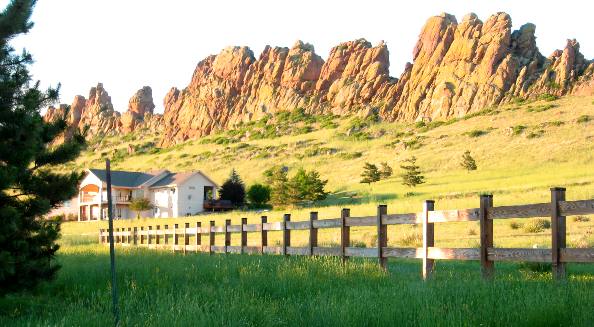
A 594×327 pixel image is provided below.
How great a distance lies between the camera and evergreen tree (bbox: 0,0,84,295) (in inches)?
358

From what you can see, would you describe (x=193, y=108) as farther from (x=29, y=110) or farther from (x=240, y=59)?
(x=29, y=110)

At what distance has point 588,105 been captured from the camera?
8969 cm

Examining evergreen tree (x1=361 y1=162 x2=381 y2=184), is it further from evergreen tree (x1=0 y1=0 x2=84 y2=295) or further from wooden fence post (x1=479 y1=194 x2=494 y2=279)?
evergreen tree (x1=0 y1=0 x2=84 y2=295)

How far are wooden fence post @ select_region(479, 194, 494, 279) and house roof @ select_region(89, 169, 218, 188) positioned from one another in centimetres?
6740

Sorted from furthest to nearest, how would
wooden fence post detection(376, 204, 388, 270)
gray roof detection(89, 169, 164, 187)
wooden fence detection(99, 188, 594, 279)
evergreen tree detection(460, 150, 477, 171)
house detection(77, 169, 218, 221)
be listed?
gray roof detection(89, 169, 164, 187)
house detection(77, 169, 218, 221)
evergreen tree detection(460, 150, 477, 171)
wooden fence post detection(376, 204, 388, 270)
wooden fence detection(99, 188, 594, 279)

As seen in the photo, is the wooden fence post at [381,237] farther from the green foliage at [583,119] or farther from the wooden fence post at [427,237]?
the green foliage at [583,119]

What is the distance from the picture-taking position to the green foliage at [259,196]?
67750 mm

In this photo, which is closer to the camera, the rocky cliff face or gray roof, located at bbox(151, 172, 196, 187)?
gray roof, located at bbox(151, 172, 196, 187)

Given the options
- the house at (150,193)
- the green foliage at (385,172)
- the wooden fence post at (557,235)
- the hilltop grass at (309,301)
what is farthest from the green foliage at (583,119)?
the wooden fence post at (557,235)

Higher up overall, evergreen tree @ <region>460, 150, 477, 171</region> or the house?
evergreen tree @ <region>460, 150, 477, 171</region>

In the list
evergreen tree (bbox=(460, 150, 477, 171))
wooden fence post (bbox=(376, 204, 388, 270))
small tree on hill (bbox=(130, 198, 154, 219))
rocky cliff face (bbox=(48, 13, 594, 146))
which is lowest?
small tree on hill (bbox=(130, 198, 154, 219))

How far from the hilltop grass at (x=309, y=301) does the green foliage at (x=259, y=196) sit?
183ft

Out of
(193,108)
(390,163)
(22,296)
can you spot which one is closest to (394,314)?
(22,296)

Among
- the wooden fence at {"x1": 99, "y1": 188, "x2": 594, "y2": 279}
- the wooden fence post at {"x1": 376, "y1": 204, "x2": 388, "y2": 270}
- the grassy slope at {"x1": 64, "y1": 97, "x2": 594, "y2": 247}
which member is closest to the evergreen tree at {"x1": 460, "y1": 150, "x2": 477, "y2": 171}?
the grassy slope at {"x1": 64, "y1": 97, "x2": 594, "y2": 247}
